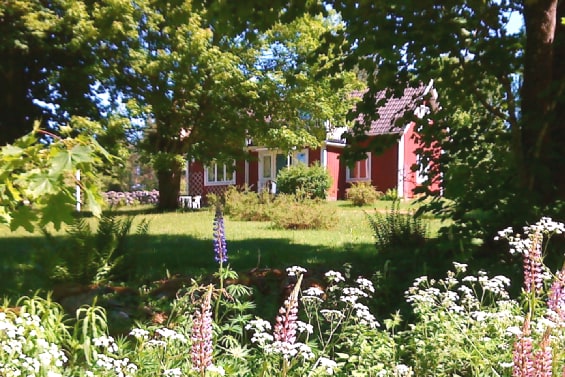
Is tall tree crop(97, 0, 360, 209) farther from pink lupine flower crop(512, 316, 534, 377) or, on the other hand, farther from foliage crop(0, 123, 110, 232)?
pink lupine flower crop(512, 316, 534, 377)

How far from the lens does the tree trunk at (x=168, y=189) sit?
20188 mm

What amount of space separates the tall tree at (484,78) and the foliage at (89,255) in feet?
10.1

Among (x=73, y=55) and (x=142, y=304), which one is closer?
(x=142, y=304)

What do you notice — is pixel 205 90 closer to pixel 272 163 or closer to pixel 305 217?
pixel 305 217

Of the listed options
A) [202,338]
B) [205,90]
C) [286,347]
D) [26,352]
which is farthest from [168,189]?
[202,338]

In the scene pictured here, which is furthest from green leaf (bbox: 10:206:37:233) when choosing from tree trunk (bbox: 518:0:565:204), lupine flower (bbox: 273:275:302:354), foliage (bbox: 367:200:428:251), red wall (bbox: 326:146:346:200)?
red wall (bbox: 326:146:346:200)

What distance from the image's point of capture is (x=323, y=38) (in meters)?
6.31

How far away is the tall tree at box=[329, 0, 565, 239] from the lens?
5.23 metres

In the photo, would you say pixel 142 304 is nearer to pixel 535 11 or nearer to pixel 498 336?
pixel 498 336

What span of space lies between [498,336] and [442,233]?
2.46 metres

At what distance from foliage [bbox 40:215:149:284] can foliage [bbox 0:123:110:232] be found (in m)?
2.04

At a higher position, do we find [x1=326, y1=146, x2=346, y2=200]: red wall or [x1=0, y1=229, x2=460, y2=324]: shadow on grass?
[x1=326, y1=146, x2=346, y2=200]: red wall

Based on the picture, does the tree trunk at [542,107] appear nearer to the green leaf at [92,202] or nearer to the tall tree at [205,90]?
the green leaf at [92,202]

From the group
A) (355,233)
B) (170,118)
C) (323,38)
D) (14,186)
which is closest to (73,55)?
(170,118)
